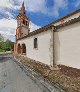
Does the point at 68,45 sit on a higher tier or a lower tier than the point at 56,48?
higher

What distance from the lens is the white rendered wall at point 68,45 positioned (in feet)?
29.2

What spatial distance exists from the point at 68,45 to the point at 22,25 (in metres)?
24.5

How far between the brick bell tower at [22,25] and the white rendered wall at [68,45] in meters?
22.0

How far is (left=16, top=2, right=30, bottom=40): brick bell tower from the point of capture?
32.6m

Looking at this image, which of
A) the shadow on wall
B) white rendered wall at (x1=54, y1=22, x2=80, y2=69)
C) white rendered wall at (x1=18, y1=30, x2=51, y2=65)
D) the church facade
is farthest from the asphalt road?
white rendered wall at (x1=18, y1=30, x2=51, y2=65)

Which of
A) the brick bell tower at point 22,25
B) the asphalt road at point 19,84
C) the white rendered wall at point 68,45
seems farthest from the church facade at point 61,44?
the brick bell tower at point 22,25

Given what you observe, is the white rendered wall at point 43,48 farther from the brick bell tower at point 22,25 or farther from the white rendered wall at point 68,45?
the brick bell tower at point 22,25

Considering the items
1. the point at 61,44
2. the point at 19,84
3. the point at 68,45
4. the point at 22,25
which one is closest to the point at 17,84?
the point at 19,84

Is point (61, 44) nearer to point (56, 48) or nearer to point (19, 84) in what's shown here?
point (56, 48)

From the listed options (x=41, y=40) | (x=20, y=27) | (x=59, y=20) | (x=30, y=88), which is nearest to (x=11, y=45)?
(x=20, y=27)

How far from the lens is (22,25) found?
3291cm

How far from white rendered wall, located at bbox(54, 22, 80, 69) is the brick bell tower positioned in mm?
21972

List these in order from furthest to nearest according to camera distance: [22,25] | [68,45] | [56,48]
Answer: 1. [22,25]
2. [56,48]
3. [68,45]

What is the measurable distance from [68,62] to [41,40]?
5.59m
